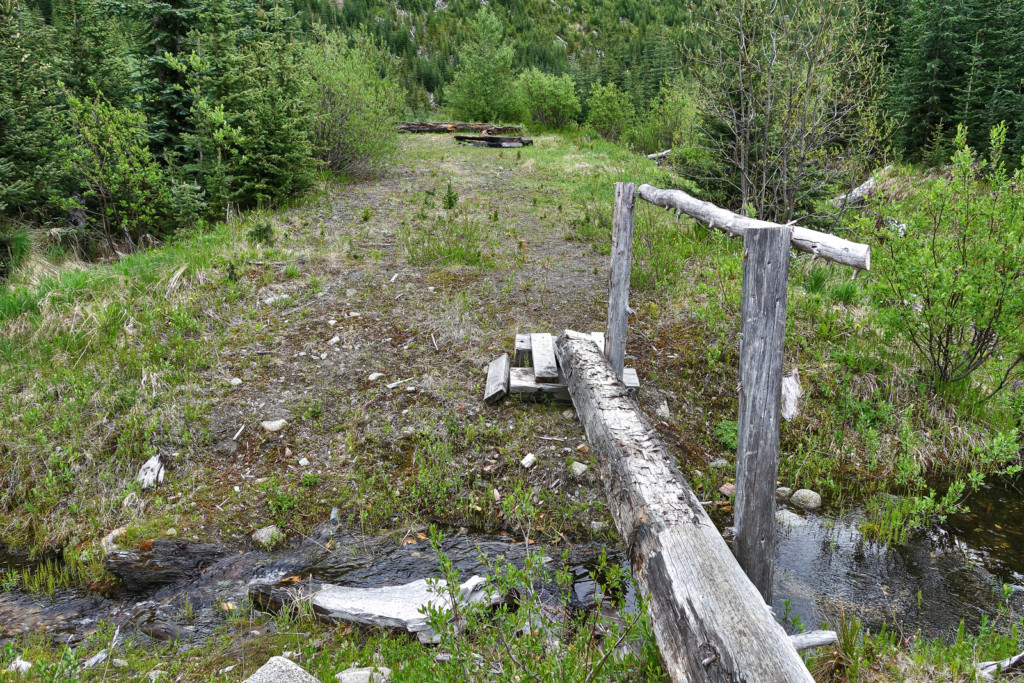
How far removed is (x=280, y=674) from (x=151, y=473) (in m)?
2.88

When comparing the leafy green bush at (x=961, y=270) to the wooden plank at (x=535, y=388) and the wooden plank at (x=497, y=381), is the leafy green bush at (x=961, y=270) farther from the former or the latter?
the wooden plank at (x=497, y=381)

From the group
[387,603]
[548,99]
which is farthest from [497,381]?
[548,99]

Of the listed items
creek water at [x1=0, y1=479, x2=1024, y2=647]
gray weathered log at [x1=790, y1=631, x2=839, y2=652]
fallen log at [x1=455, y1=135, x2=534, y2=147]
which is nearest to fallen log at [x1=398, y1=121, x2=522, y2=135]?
fallen log at [x1=455, y1=135, x2=534, y2=147]

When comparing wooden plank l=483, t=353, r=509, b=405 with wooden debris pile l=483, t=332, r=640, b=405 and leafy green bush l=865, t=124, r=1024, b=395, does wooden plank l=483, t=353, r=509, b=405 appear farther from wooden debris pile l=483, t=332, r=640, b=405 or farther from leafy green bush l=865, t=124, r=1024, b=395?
leafy green bush l=865, t=124, r=1024, b=395

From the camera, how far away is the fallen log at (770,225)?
2.91 metres

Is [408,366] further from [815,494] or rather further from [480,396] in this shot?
[815,494]

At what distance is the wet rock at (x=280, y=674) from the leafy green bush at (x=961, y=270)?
18.4 ft

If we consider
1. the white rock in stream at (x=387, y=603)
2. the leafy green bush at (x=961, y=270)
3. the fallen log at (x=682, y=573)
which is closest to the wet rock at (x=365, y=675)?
the white rock in stream at (x=387, y=603)

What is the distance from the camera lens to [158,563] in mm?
4137

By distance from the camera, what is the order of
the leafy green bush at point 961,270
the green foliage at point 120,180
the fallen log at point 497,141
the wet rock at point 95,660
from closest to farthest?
the wet rock at point 95,660
the leafy green bush at point 961,270
the green foliage at point 120,180
the fallen log at point 497,141

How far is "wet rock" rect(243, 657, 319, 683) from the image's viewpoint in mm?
2750

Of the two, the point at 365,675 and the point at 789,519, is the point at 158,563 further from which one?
the point at 789,519

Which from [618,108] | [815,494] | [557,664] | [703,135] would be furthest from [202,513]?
[618,108]

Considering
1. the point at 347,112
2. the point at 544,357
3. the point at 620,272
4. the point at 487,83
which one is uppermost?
the point at 487,83
